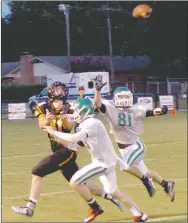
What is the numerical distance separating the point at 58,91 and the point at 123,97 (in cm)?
55

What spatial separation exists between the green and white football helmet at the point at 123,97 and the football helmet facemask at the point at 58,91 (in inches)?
17.6

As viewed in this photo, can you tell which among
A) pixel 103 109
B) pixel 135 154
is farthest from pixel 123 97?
pixel 135 154

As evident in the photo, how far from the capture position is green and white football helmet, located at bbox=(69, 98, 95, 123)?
4344 mm

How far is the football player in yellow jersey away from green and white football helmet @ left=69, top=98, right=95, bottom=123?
0.03 metres

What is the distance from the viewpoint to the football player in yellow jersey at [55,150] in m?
4.09

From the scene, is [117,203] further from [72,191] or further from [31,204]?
[72,191]

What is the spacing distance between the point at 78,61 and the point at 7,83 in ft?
3.89

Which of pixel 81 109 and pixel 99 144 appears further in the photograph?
pixel 99 144

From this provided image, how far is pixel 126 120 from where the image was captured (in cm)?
482

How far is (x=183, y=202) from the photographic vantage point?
6629 mm

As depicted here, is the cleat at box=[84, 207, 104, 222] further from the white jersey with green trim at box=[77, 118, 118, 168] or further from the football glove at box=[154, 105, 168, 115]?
the football glove at box=[154, 105, 168, 115]

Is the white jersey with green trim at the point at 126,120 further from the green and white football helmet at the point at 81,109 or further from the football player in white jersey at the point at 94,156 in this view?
the green and white football helmet at the point at 81,109

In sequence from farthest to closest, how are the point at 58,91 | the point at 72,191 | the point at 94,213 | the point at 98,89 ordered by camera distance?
the point at 72,191 → the point at 94,213 → the point at 98,89 → the point at 58,91

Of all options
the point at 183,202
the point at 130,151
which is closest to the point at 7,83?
the point at 130,151
